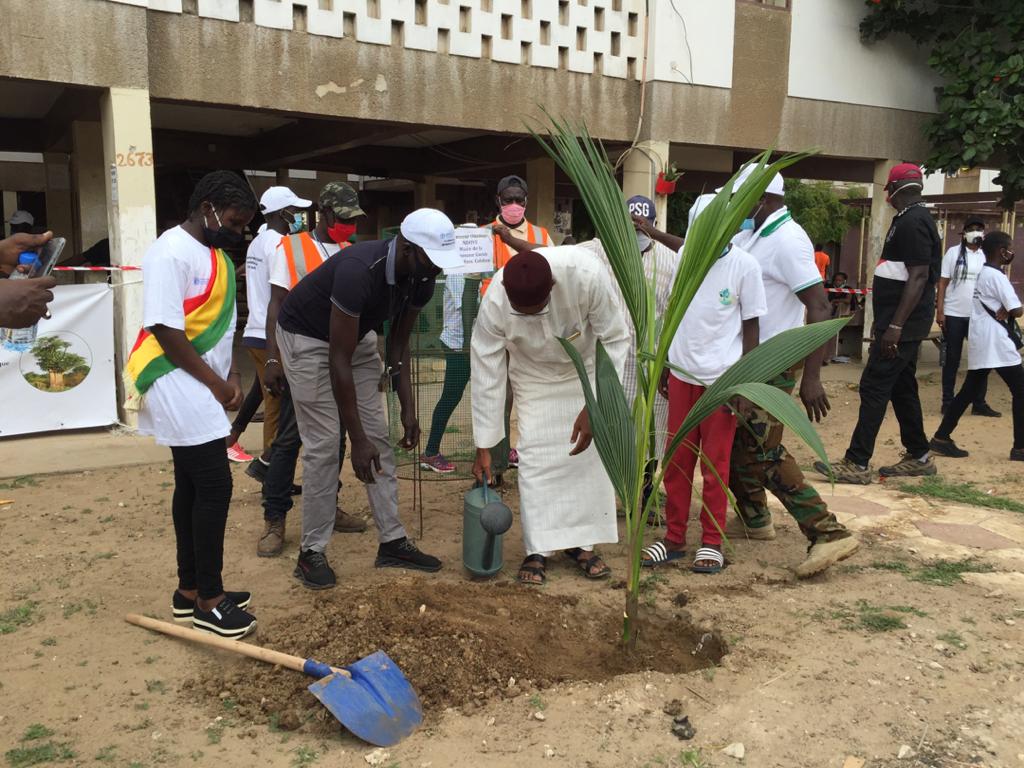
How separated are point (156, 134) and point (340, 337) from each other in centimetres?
981

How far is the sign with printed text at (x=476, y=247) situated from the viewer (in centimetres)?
543

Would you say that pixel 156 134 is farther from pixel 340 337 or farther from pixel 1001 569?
pixel 1001 569

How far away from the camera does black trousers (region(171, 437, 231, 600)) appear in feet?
11.0

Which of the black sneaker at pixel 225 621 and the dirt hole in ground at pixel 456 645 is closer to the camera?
the dirt hole in ground at pixel 456 645

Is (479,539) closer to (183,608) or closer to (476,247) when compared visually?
(183,608)

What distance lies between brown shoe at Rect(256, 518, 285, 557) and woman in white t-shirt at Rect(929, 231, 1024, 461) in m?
4.88

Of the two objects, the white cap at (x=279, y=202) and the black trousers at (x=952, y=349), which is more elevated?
the white cap at (x=279, y=202)

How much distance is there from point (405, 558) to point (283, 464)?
0.82m

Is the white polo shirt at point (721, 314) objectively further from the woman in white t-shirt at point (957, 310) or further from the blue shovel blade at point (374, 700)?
the woman in white t-shirt at point (957, 310)

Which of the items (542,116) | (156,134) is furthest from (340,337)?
(156,134)

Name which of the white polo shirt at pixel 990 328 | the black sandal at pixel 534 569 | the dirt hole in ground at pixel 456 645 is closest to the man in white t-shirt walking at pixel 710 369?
the black sandal at pixel 534 569

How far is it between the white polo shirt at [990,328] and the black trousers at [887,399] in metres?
1.18

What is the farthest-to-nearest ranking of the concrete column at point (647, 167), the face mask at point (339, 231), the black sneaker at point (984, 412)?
the concrete column at point (647, 167) < the black sneaker at point (984, 412) < the face mask at point (339, 231)

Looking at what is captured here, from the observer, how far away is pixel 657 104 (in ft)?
30.3
